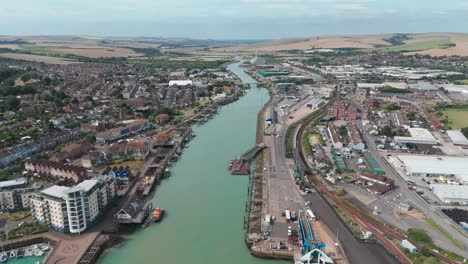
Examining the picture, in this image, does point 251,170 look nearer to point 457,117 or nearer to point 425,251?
point 425,251

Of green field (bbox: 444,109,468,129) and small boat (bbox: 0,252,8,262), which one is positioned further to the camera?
green field (bbox: 444,109,468,129)

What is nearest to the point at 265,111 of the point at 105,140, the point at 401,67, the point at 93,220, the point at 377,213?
the point at 105,140

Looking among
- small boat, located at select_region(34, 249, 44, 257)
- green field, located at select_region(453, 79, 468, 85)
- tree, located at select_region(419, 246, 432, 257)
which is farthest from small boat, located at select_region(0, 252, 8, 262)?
green field, located at select_region(453, 79, 468, 85)

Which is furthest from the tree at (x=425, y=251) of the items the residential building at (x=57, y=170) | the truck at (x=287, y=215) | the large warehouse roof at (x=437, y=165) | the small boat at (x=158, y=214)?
the residential building at (x=57, y=170)

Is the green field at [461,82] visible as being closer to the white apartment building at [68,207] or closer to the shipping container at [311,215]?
the shipping container at [311,215]

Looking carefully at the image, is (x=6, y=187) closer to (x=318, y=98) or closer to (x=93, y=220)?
(x=93, y=220)

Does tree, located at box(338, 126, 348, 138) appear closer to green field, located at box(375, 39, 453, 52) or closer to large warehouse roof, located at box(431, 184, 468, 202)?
large warehouse roof, located at box(431, 184, 468, 202)
